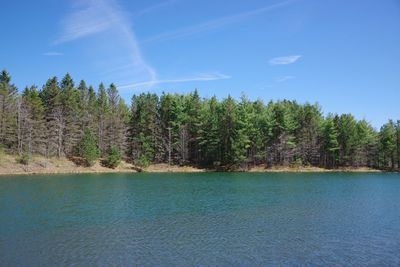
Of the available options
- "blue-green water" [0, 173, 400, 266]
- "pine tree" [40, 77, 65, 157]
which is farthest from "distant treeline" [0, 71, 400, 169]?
"blue-green water" [0, 173, 400, 266]

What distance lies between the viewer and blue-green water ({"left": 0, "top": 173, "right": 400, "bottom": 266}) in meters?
19.5

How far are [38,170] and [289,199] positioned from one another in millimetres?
54499

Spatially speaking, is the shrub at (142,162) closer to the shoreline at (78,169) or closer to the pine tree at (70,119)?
the shoreline at (78,169)

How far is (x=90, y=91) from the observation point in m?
109

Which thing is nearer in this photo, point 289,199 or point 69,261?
point 69,261

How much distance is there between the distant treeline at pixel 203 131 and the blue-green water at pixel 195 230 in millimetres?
50894

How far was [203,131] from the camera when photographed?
336ft

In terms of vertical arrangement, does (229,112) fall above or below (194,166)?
above

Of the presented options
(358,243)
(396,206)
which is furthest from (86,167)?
(358,243)

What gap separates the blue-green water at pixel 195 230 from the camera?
63.9 ft

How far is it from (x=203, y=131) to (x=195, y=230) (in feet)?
253

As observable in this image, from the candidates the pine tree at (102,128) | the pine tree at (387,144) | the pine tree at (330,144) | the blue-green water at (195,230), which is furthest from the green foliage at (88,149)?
the pine tree at (387,144)

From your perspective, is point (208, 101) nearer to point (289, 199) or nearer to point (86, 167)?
point (86, 167)

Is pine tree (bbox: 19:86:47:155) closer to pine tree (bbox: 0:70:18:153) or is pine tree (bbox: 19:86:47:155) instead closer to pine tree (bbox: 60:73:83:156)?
pine tree (bbox: 0:70:18:153)
